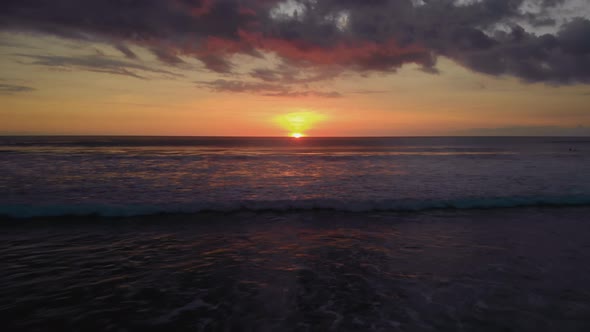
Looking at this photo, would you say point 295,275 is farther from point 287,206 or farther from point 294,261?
point 287,206

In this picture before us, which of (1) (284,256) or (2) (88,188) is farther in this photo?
(2) (88,188)

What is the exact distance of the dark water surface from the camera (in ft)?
15.6

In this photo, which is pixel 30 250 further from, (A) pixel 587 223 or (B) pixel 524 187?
(B) pixel 524 187

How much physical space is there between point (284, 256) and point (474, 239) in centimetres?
523

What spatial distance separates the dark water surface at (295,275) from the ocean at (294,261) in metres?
0.03

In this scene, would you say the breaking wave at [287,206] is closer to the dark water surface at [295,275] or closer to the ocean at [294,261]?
the ocean at [294,261]

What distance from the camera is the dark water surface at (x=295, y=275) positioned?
4758 mm

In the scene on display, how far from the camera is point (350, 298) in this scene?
5.41 m

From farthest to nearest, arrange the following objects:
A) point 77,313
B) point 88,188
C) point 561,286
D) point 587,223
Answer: point 88,188 < point 587,223 < point 561,286 < point 77,313

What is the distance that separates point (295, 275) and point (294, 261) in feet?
2.39

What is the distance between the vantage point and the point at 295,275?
6.31m

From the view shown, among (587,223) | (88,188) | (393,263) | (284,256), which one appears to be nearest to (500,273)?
(393,263)

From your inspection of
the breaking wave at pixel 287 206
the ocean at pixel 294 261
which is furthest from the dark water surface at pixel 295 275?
the breaking wave at pixel 287 206

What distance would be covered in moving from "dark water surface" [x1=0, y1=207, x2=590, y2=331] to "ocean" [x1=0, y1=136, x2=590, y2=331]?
32 mm
